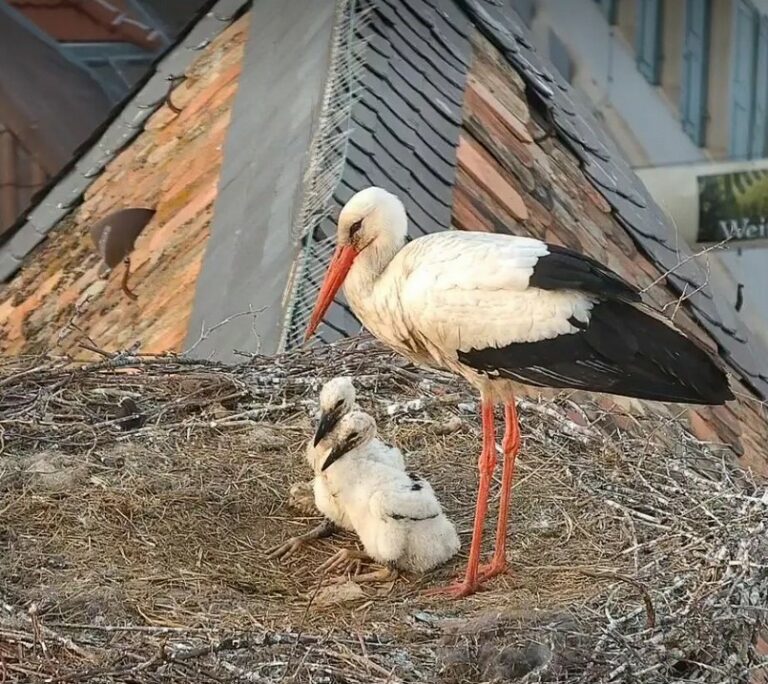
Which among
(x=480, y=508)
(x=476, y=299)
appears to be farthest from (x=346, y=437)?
(x=476, y=299)

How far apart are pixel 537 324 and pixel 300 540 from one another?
4.03 feet

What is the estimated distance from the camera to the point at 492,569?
7809 mm

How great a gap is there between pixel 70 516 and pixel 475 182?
3.59 meters

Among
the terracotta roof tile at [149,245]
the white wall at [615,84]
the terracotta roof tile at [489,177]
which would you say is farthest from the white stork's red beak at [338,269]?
the white wall at [615,84]

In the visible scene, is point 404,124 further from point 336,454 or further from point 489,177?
point 336,454

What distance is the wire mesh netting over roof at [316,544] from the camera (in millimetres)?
6801

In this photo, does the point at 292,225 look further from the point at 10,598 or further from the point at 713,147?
the point at 713,147

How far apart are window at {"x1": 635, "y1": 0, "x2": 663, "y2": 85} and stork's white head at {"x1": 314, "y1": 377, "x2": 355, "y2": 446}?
13.2 meters

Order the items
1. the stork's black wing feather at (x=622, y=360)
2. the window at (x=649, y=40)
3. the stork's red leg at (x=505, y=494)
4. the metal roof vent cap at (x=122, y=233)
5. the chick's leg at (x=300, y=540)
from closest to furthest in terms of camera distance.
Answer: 1. the stork's black wing feather at (x=622, y=360)
2. the stork's red leg at (x=505, y=494)
3. the chick's leg at (x=300, y=540)
4. the metal roof vent cap at (x=122, y=233)
5. the window at (x=649, y=40)

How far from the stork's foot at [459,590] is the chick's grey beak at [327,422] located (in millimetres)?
653

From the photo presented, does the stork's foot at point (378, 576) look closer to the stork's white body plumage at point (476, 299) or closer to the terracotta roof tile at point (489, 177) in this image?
the stork's white body plumage at point (476, 299)

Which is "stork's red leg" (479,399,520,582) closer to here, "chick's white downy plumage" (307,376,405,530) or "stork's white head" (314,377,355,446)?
"chick's white downy plumage" (307,376,405,530)

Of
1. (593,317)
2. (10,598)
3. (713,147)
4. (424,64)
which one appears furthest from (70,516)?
(713,147)

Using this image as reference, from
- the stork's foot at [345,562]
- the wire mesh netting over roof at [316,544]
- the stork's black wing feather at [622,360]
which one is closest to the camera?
the wire mesh netting over roof at [316,544]
